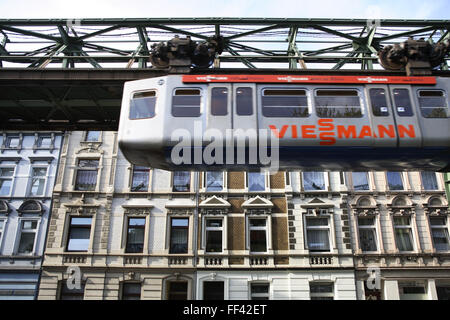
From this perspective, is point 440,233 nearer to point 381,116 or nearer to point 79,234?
point 381,116

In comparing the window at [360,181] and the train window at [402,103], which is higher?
the window at [360,181]

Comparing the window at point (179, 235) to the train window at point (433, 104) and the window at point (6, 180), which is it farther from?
the train window at point (433, 104)

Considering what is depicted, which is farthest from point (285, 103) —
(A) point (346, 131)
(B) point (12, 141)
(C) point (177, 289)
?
(B) point (12, 141)

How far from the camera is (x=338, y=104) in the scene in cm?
806

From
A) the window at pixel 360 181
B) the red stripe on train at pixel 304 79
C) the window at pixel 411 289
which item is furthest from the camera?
the window at pixel 360 181

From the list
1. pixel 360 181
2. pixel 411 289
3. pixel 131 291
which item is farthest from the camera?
pixel 360 181

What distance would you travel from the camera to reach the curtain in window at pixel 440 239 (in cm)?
1939

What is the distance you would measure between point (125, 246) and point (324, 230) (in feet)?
35.9

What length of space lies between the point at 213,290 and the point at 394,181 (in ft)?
39.0

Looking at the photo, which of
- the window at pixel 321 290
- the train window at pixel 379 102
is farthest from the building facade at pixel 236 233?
the train window at pixel 379 102

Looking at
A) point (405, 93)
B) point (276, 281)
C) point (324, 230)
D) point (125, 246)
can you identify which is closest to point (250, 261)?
point (276, 281)

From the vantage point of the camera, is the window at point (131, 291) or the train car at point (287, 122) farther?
the window at point (131, 291)

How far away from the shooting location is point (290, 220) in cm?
1972

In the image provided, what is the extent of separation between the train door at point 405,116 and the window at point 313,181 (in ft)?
41.6
